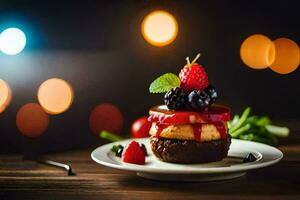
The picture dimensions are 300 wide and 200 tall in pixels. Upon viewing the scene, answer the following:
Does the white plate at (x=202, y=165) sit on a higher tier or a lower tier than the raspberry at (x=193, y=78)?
lower

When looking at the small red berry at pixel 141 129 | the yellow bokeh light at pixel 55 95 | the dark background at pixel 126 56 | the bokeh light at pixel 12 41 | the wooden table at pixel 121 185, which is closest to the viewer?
the wooden table at pixel 121 185

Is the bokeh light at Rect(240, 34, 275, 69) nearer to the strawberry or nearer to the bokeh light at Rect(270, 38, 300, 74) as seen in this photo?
the bokeh light at Rect(270, 38, 300, 74)

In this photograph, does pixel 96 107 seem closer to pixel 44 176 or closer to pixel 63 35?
pixel 63 35

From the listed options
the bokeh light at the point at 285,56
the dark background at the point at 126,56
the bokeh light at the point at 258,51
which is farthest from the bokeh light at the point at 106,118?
the bokeh light at the point at 285,56

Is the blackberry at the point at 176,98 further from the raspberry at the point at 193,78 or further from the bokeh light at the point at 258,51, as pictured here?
the bokeh light at the point at 258,51

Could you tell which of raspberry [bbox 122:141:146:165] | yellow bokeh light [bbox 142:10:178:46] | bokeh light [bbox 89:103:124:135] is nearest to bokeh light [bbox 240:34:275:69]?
yellow bokeh light [bbox 142:10:178:46]

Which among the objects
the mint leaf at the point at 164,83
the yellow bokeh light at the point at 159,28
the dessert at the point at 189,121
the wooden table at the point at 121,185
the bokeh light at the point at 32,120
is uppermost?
the yellow bokeh light at the point at 159,28

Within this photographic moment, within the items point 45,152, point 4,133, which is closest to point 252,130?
point 45,152
